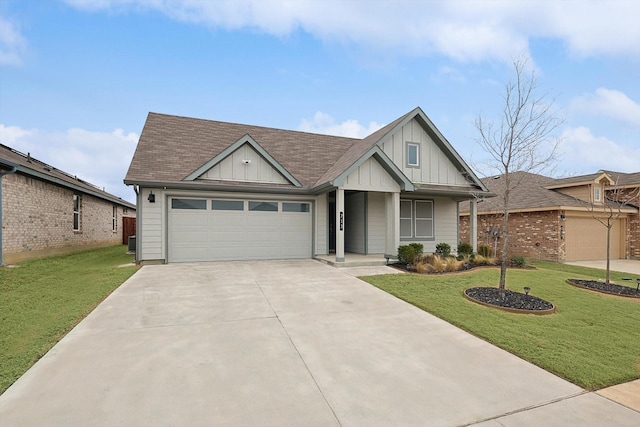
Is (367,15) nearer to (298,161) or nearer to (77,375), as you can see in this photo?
(298,161)

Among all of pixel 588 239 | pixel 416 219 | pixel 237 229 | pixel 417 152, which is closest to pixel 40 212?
pixel 237 229

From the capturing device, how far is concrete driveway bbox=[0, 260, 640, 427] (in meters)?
2.66

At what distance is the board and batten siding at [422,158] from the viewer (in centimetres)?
1336

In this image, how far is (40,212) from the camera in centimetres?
1234

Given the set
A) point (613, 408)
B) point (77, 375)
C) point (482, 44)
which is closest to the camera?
point (613, 408)

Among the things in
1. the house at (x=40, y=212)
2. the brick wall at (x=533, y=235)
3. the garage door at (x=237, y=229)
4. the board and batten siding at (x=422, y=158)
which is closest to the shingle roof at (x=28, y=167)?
the house at (x=40, y=212)

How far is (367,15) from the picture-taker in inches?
455

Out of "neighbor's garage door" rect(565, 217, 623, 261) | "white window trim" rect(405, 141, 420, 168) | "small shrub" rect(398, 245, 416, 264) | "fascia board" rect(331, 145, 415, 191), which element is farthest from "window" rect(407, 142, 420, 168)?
"neighbor's garage door" rect(565, 217, 623, 261)

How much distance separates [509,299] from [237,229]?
916cm

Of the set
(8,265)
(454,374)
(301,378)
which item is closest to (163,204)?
(8,265)

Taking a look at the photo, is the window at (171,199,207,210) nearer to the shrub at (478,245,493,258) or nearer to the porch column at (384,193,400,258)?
the porch column at (384,193,400,258)

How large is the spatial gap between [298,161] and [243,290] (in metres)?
8.33

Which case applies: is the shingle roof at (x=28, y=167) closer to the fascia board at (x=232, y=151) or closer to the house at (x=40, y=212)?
the house at (x=40, y=212)

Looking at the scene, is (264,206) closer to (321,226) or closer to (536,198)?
(321,226)
